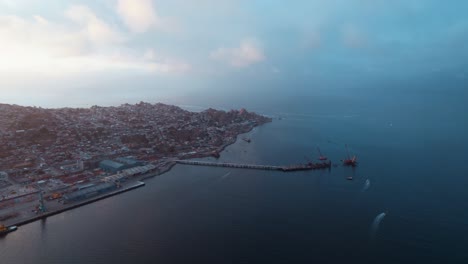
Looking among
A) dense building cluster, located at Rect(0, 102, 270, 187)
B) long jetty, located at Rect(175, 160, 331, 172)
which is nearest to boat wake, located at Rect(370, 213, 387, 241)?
long jetty, located at Rect(175, 160, 331, 172)

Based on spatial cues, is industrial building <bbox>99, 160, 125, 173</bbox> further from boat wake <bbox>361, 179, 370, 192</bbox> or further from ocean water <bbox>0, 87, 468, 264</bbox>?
boat wake <bbox>361, 179, 370, 192</bbox>

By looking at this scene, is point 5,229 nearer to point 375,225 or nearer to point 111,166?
point 111,166

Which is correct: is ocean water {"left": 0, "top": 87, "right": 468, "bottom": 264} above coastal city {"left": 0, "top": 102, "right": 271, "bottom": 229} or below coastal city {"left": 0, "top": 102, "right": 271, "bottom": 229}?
below

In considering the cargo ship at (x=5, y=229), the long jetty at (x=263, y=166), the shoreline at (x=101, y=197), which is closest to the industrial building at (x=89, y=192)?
the shoreline at (x=101, y=197)

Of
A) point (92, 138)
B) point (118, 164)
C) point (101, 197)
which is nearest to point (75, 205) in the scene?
point (101, 197)

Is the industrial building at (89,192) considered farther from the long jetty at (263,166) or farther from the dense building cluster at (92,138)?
the long jetty at (263,166)

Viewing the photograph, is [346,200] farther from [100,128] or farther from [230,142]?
[100,128]

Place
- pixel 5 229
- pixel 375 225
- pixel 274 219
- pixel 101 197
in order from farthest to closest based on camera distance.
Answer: pixel 101 197, pixel 274 219, pixel 375 225, pixel 5 229
